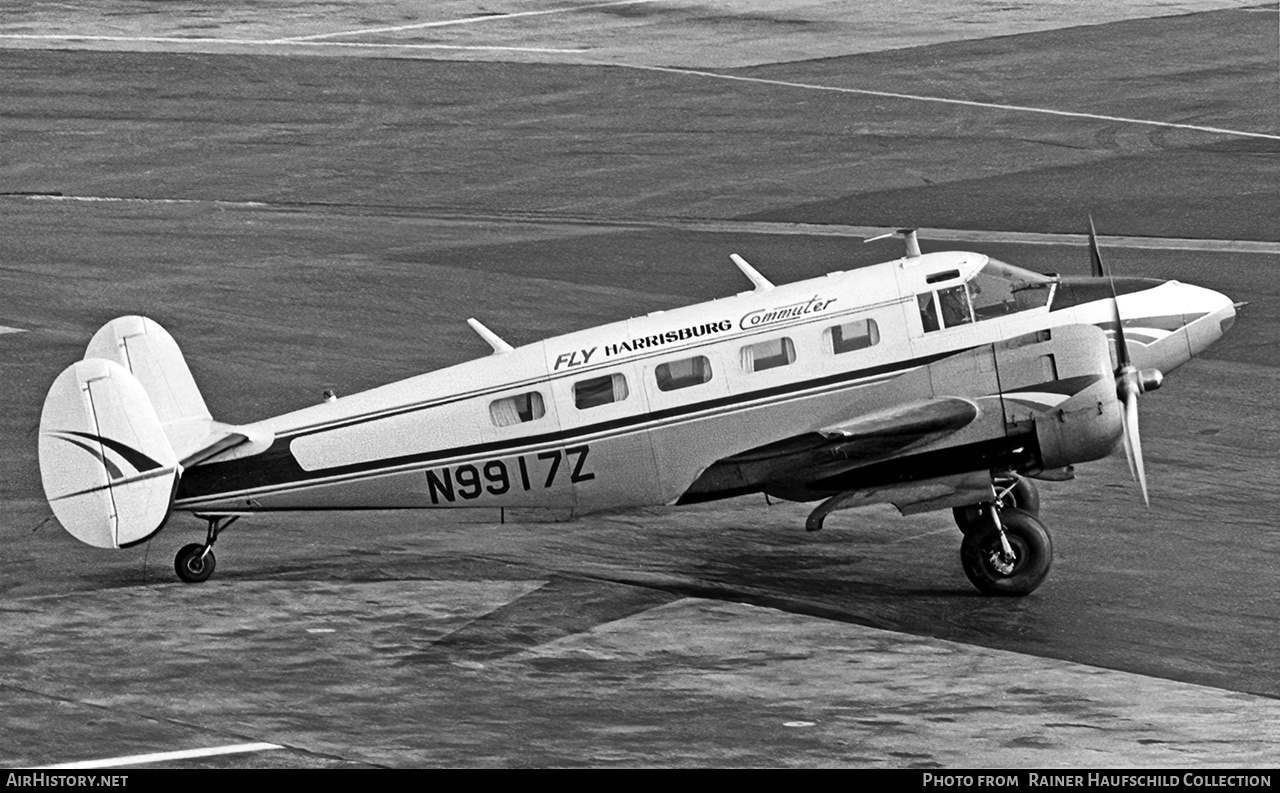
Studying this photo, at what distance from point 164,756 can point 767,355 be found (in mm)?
8715

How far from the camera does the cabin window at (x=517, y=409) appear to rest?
79.9ft

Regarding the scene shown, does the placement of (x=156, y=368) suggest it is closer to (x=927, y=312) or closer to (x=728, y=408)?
(x=728, y=408)

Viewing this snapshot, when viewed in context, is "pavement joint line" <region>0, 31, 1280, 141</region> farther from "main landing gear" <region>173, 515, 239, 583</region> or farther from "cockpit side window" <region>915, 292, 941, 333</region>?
"main landing gear" <region>173, 515, 239, 583</region>

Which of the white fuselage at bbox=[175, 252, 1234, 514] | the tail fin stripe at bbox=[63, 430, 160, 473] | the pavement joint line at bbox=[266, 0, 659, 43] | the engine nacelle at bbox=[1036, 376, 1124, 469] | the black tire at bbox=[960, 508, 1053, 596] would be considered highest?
the pavement joint line at bbox=[266, 0, 659, 43]

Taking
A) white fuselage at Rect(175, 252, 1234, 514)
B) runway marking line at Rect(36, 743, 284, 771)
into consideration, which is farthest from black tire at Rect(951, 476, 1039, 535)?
runway marking line at Rect(36, 743, 284, 771)

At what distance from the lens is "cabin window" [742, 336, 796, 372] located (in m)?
24.3

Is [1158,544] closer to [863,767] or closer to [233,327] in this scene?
[863,767]

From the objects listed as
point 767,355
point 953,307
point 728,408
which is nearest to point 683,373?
point 728,408

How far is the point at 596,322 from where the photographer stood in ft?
120

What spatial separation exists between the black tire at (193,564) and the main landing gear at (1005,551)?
30.5ft

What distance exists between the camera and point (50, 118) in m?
52.7

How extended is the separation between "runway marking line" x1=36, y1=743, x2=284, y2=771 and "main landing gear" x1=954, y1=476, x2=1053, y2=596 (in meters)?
8.86
